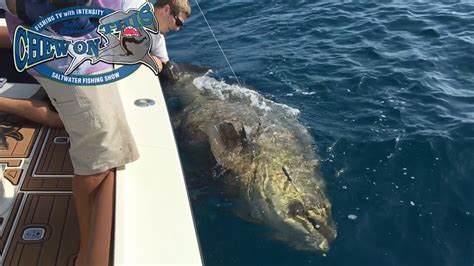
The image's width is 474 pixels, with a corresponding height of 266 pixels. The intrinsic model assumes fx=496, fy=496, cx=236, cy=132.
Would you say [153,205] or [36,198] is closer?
[153,205]

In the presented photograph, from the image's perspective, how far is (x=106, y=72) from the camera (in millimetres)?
2404

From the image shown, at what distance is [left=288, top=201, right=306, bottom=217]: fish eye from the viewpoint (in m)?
4.47

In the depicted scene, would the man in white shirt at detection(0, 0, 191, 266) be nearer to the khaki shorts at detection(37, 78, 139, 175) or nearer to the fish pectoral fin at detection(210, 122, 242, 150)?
the khaki shorts at detection(37, 78, 139, 175)

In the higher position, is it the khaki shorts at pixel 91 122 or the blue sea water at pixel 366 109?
the khaki shorts at pixel 91 122

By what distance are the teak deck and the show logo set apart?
1.25 meters

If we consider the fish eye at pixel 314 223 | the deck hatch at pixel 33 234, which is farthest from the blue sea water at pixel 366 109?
the deck hatch at pixel 33 234

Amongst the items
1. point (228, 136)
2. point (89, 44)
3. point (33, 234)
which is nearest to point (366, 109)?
point (228, 136)

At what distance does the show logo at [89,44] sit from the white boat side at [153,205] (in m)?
0.78

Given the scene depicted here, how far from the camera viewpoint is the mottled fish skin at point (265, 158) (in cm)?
438

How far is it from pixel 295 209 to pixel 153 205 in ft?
6.56

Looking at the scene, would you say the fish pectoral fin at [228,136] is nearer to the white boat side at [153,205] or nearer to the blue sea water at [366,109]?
the blue sea water at [366,109]

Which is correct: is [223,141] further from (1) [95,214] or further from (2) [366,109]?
(1) [95,214]

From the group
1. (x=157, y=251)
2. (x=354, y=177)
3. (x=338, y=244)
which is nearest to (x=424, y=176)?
(x=354, y=177)

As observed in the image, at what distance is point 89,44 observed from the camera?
239 cm
